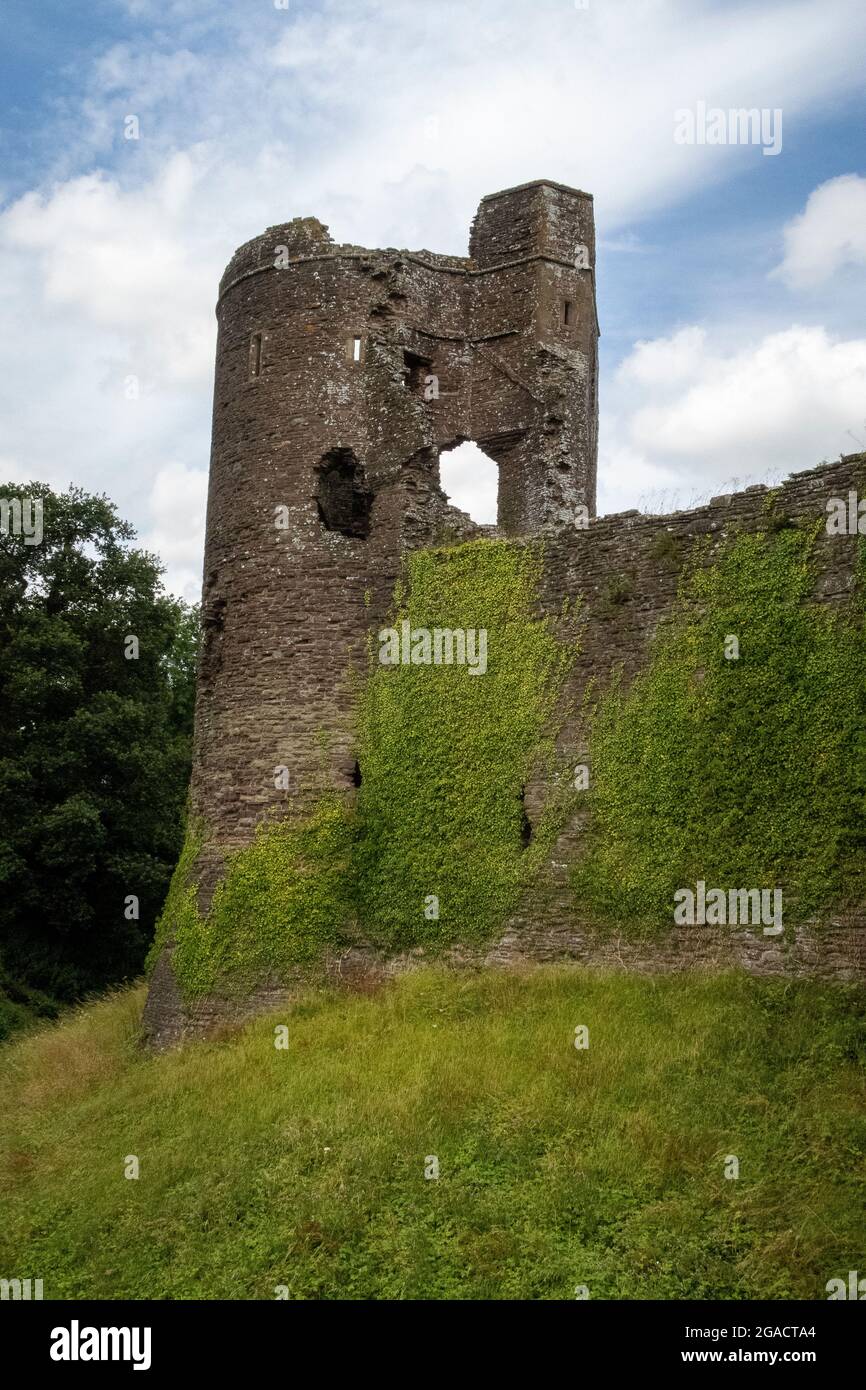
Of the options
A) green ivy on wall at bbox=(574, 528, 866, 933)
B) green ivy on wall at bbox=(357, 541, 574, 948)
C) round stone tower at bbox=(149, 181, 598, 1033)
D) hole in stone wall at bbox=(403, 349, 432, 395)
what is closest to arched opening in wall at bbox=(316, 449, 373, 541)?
round stone tower at bbox=(149, 181, 598, 1033)

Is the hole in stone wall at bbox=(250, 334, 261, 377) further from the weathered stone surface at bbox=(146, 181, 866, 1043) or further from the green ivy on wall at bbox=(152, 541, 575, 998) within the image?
the green ivy on wall at bbox=(152, 541, 575, 998)

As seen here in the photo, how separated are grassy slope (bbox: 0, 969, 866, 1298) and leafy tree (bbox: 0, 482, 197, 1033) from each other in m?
12.4

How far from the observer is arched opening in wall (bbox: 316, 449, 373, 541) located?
17.8 meters

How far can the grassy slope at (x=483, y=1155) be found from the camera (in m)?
9.58

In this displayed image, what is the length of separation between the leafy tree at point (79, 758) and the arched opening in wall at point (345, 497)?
10.8 m

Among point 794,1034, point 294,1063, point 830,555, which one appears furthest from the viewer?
point 294,1063

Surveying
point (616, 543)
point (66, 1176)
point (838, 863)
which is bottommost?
point (66, 1176)

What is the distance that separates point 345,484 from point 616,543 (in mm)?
4789

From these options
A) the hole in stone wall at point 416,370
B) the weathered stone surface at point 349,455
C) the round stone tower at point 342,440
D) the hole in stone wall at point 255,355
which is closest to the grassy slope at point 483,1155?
the weathered stone surface at point 349,455

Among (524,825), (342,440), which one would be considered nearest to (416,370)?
(342,440)

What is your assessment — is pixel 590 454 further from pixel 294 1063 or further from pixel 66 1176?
pixel 66 1176

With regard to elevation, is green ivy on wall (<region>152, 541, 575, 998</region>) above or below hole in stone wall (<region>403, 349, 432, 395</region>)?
below

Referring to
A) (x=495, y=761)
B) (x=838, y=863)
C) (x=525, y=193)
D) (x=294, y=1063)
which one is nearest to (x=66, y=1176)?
(x=294, y=1063)

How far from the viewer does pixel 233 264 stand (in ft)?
62.8
